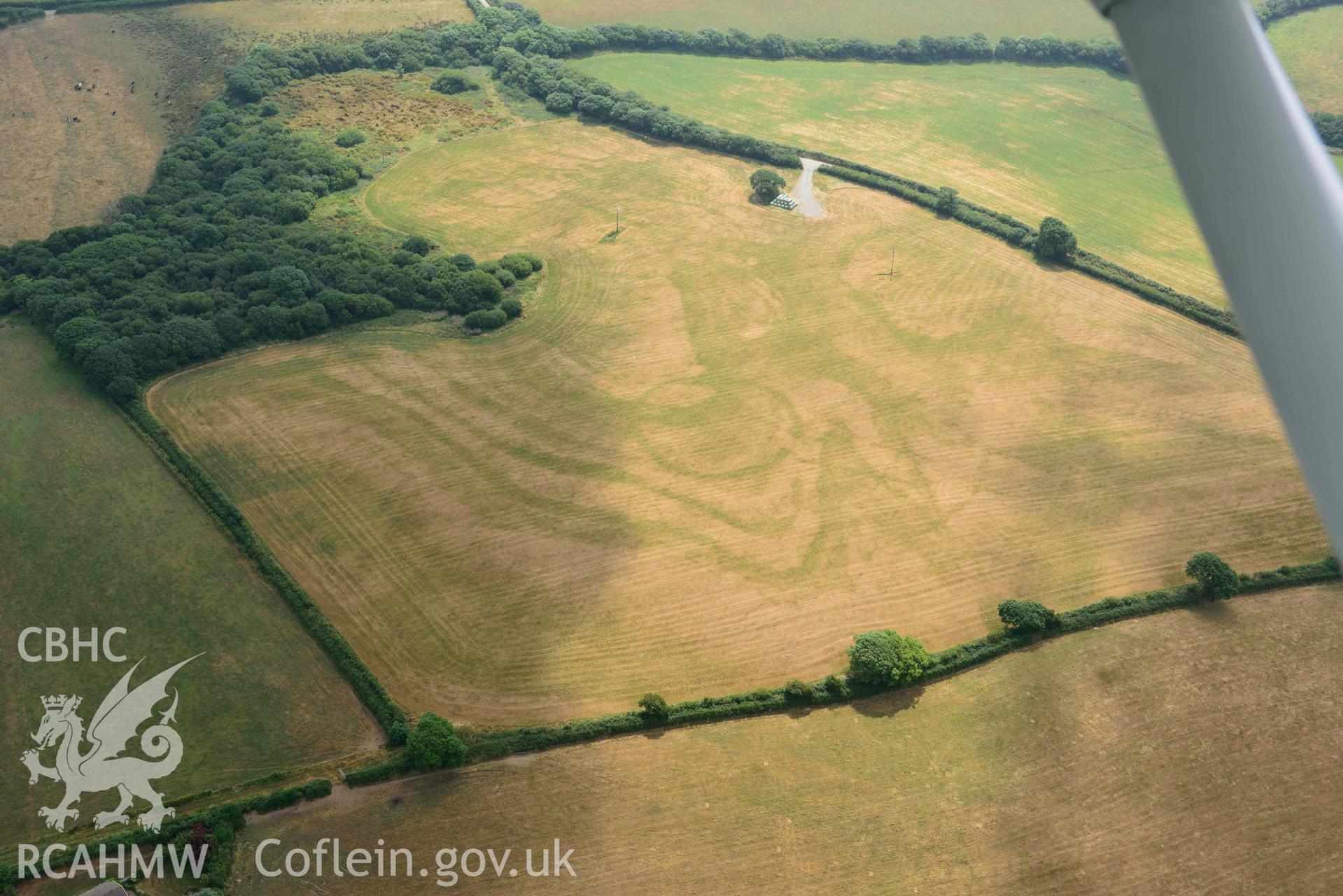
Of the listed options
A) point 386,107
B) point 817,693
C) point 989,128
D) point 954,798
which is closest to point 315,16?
point 386,107

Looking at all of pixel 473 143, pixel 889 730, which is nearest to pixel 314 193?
pixel 473 143

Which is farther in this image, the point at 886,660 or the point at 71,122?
the point at 71,122

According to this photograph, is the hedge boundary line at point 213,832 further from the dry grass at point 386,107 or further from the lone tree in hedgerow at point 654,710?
the dry grass at point 386,107

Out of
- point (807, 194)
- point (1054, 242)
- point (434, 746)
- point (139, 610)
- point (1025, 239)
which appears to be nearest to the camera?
point (434, 746)

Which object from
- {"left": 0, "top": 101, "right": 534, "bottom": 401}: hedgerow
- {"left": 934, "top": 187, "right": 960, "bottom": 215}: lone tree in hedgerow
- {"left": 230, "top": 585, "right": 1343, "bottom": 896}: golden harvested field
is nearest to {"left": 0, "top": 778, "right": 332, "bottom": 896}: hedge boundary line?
{"left": 230, "top": 585, "right": 1343, "bottom": 896}: golden harvested field

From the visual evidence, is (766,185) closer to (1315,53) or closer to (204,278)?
(204,278)

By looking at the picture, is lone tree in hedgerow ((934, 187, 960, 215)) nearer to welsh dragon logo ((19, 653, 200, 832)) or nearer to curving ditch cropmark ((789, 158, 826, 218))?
curving ditch cropmark ((789, 158, 826, 218))

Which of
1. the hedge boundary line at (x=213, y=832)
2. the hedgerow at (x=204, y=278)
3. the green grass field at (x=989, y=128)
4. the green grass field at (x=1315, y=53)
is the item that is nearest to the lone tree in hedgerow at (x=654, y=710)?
the hedge boundary line at (x=213, y=832)
